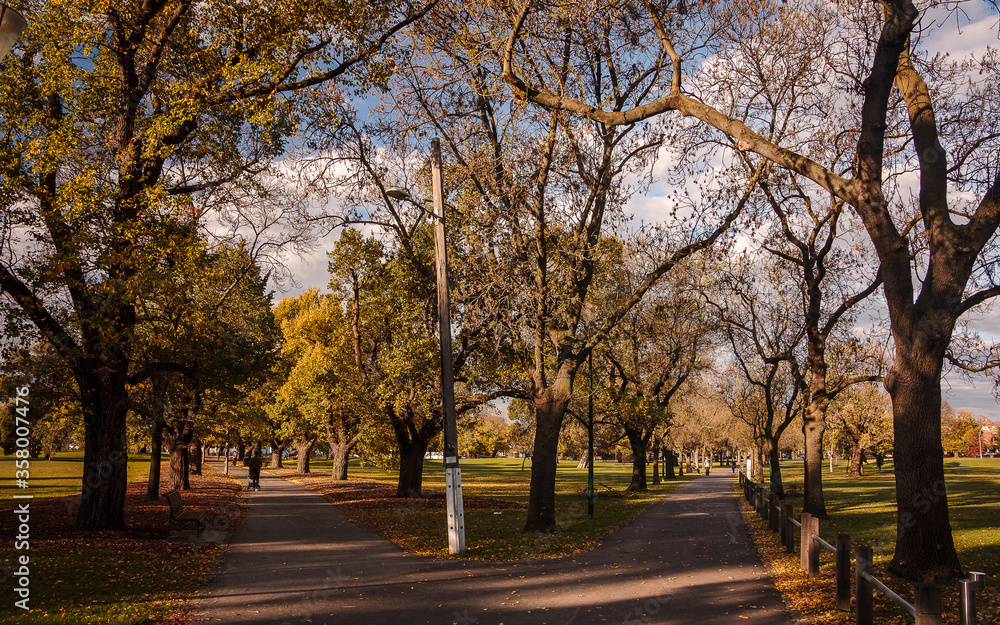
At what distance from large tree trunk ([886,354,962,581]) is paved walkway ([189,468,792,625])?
2.01 m

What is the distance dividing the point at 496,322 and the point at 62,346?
335 inches

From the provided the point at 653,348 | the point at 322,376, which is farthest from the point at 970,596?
the point at 653,348

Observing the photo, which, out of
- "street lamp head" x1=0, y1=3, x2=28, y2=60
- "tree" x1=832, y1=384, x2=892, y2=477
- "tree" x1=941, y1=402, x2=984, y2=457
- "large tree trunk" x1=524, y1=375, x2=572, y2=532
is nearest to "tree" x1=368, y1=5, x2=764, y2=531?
"large tree trunk" x1=524, y1=375, x2=572, y2=532

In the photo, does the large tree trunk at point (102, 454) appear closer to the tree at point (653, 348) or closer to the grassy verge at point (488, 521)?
the grassy verge at point (488, 521)

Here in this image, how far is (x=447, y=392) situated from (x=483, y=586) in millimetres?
4113

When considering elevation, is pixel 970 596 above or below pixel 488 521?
above

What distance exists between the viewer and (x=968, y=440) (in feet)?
449

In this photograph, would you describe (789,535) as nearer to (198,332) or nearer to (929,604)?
(929,604)

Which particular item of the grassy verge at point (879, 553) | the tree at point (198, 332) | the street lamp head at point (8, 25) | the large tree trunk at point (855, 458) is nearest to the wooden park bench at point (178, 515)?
the tree at point (198, 332)

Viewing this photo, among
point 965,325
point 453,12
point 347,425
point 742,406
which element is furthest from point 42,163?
point 742,406

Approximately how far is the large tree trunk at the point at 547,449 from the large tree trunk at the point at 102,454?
884cm

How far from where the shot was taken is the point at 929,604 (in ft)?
16.6

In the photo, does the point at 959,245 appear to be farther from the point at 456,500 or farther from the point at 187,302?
the point at 187,302

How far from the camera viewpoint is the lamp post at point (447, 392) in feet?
40.0
